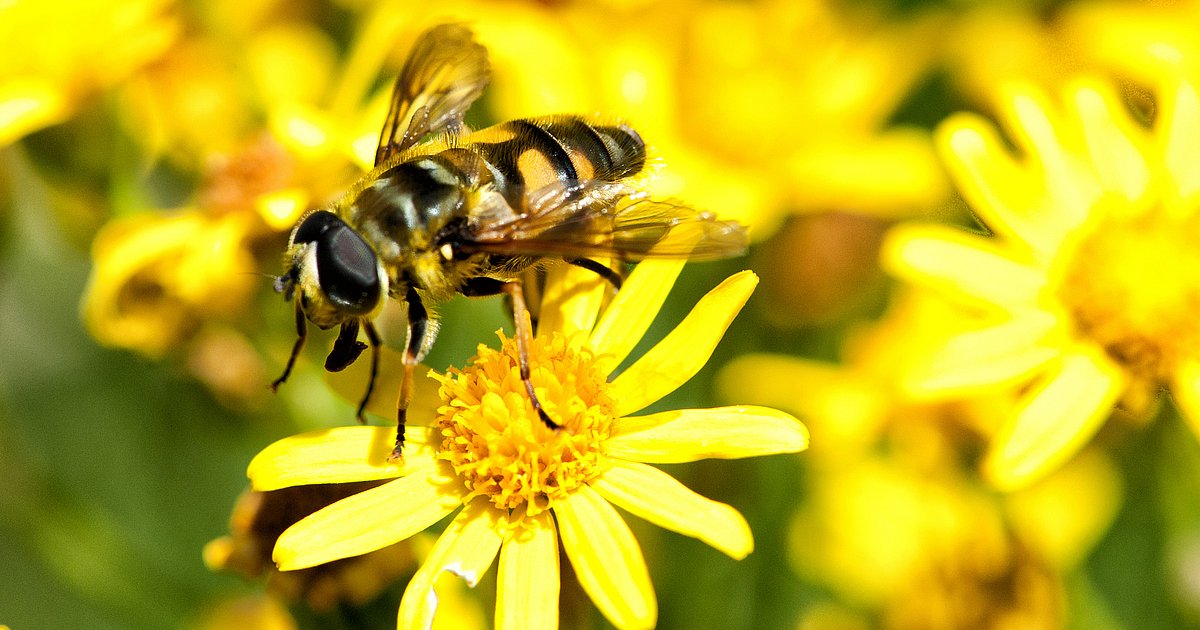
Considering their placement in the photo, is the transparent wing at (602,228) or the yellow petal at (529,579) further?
A: the transparent wing at (602,228)

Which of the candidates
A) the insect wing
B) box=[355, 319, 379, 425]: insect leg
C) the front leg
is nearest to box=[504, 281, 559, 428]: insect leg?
the front leg

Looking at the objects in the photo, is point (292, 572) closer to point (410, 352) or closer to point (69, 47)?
point (410, 352)

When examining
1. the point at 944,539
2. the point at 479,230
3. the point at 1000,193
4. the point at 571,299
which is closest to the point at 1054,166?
the point at 1000,193

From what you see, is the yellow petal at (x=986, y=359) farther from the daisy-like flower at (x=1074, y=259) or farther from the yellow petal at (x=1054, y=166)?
the yellow petal at (x=1054, y=166)

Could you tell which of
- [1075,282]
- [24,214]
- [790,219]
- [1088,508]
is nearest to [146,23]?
[24,214]

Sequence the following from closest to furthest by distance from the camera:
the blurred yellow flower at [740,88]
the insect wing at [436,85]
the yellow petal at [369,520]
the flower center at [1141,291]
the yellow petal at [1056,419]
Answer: the yellow petal at [369,520], the yellow petal at [1056,419], the flower center at [1141,291], the insect wing at [436,85], the blurred yellow flower at [740,88]

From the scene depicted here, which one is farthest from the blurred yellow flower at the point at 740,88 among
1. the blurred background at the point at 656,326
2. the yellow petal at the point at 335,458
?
the yellow petal at the point at 335,458

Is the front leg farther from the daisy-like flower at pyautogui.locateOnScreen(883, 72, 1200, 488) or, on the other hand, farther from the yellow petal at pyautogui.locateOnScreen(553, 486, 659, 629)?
the daisy-like flower at pyautogui.locateOnScreen(883, 72, 1200, 488)
